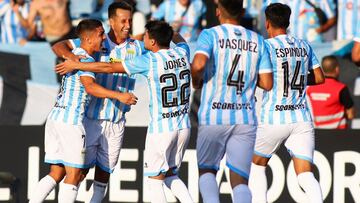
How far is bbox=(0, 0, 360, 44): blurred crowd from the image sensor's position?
1392 cm

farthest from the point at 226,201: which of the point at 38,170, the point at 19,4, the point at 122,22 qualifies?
the point at 19,4

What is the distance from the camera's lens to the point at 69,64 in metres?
9.93

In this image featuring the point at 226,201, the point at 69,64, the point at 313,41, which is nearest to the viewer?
the point at 69,64

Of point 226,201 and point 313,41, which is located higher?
point 313,41

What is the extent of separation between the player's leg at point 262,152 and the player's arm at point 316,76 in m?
0.58

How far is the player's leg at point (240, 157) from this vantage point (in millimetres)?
9484

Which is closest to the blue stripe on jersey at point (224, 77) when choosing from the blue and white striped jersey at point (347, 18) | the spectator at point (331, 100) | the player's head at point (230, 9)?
the player's head at point (230, 9)

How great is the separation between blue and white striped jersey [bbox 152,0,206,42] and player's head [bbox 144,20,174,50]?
15.1ft

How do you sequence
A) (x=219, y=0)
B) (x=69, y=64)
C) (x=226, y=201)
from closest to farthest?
(x=219, y=0) < (x=69, y=64) < (x=226, y=201)

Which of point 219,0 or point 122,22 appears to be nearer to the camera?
point 219,0

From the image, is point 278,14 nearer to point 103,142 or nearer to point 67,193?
point 103,142

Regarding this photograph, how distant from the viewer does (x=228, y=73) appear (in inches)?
367

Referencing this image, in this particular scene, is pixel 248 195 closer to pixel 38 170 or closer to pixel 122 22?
pixel 122 22

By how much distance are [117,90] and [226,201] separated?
268 cm
